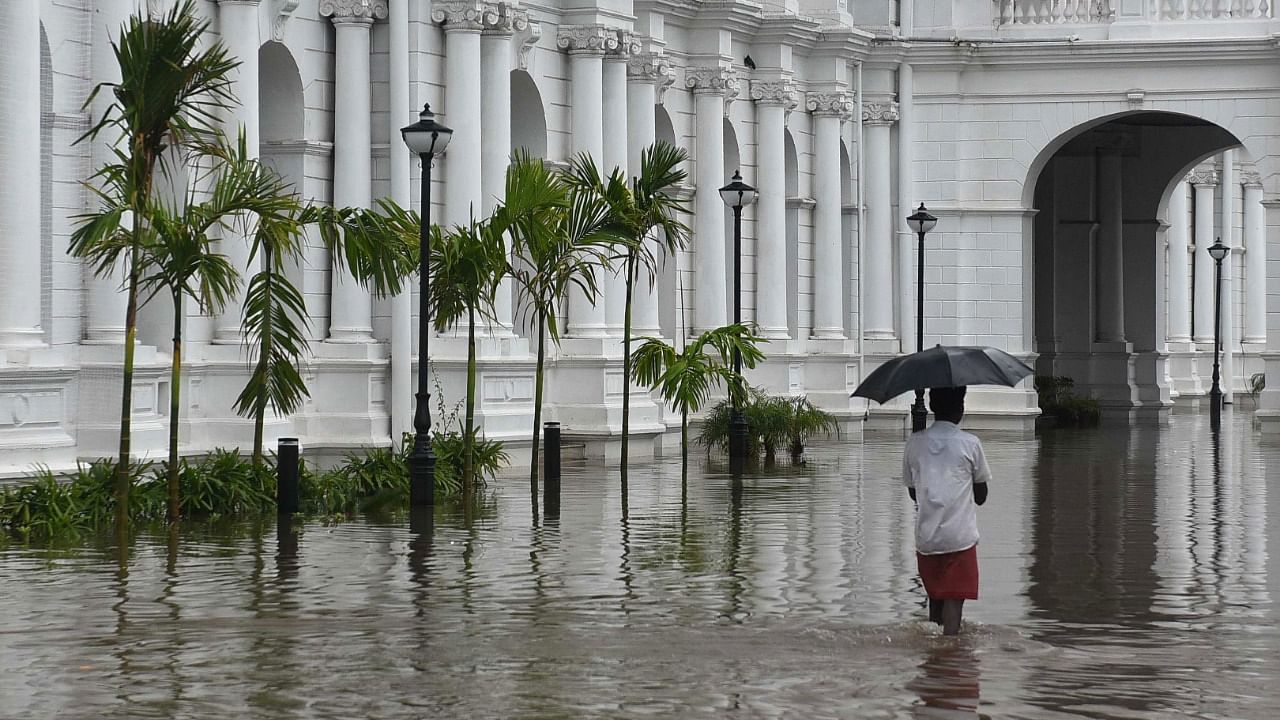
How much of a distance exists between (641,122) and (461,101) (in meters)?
5.46

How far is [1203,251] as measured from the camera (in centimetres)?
5847

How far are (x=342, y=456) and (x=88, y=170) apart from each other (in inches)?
195

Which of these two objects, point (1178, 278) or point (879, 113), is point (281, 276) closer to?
point (879, 113)

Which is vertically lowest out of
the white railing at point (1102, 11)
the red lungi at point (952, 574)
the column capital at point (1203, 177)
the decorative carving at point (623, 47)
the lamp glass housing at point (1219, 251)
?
the red lungi at point (952, 574)

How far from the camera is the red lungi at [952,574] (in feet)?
35.9

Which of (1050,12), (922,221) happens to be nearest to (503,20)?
(922,221)

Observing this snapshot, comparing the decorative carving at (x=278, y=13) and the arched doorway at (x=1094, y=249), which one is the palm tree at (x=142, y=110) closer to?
the decorative carving at (x=278, y=13)

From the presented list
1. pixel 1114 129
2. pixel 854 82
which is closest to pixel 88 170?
pixel 854 82

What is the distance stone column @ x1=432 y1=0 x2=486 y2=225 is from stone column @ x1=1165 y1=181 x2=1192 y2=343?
3459 centimetres

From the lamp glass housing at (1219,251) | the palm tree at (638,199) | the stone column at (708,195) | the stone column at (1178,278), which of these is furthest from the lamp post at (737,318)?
the stone column at (1178,278)

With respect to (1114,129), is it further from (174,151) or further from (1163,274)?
(174,151)

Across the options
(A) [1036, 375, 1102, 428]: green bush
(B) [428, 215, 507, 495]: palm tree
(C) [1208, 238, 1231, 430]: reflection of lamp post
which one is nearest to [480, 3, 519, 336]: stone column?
(B) [428, 215, 507, 495]: palm tree

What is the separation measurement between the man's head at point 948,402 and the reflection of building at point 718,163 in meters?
9.32

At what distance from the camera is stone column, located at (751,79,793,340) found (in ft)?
113
